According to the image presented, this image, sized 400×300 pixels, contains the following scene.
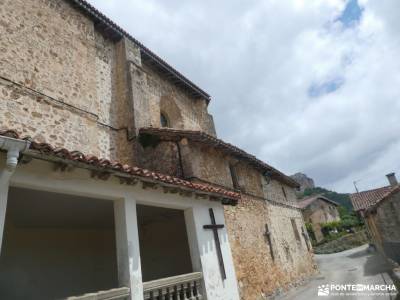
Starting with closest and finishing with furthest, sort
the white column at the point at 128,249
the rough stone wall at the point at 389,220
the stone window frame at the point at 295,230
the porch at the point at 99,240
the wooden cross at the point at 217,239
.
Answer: the porch at the point at 99,240 → the white column at the point at 128,249 → the wooden cross at the point at 217,239 → the stone window frame at the point at 295,230 → the rough stone wall at the point at 389,220

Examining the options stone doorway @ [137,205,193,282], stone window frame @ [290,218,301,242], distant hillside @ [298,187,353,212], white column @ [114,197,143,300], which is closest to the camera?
white column @ [114,197,143,300]

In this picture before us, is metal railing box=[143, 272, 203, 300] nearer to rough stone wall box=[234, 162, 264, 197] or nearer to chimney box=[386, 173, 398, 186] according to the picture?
rough stone wall box=[234, 162, 264, 197]

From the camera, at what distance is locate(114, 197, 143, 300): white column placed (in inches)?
174

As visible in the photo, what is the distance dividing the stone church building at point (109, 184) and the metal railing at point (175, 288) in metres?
0.02

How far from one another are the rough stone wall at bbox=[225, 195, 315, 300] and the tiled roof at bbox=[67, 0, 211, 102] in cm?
671

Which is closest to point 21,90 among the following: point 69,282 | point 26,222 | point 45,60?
point 45,60

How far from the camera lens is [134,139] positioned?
30.9 ft

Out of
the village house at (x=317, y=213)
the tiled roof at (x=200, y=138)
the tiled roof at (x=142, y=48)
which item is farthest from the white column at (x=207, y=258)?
the village house at (x=317, y=213)

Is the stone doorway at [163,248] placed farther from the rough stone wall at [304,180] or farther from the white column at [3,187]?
the rough stone wall at [304,180]

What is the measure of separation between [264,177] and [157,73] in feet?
23.3

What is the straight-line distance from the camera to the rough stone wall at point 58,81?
716 cm

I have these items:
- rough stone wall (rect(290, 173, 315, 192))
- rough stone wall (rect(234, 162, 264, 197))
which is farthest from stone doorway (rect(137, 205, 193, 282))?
rough stone wall (rect(290, 173, 315, 192))

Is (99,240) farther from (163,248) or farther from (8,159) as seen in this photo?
(8,159)

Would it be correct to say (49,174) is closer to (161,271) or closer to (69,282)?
(69,282)
